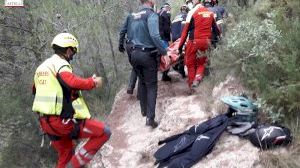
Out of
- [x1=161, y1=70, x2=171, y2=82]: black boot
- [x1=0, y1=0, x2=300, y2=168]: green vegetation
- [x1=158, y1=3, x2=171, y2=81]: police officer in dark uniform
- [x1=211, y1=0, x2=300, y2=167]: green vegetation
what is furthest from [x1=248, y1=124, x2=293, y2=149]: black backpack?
[x1=0, y1=0, x2=300, y2=168]: green vegetation

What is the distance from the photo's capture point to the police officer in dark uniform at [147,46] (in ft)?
24.7

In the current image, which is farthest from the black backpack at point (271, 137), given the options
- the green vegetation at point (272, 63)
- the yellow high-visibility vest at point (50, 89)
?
the yellow high-visibility vest at point (50, 89)

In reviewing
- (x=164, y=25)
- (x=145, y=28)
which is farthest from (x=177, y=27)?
(x=145, y=28)

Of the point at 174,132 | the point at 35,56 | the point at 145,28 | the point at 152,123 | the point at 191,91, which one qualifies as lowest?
the point at 35,56

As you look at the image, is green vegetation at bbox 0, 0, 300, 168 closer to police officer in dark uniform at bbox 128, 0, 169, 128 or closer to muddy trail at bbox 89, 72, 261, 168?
muddy trail at bbox 89, 72, 261, 168

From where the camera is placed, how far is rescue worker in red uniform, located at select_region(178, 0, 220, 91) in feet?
29.0

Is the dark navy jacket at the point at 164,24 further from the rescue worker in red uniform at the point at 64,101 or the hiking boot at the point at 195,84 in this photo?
the rescue worker in red uniform at the point at 64,101

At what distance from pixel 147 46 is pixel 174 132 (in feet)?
4.81

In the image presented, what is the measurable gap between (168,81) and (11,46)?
8.61 m

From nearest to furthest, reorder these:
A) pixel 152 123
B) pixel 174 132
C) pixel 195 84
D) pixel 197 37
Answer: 1. pixel 174 132
2. pixel 152 123
3. pixel 197 37
4. pixel 195 84

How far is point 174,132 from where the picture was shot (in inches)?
287

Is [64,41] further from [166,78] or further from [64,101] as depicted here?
[166,78]

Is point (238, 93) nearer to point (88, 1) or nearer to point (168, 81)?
point (168, 81)

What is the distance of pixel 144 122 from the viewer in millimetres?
8883
